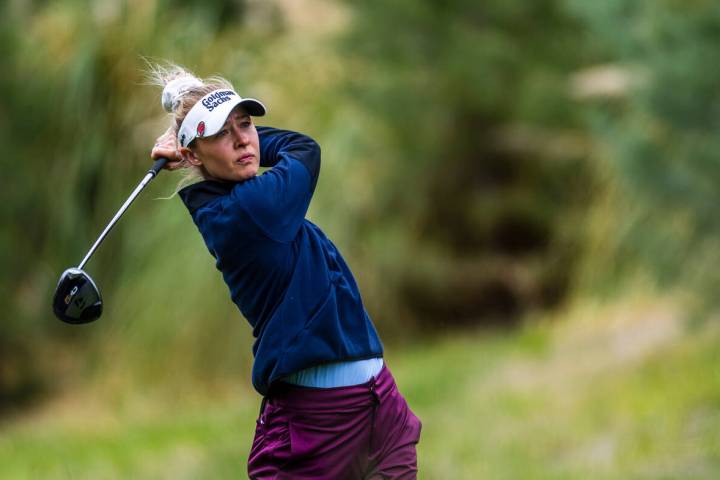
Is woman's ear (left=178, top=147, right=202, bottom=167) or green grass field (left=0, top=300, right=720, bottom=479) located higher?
green grass field (left=0, top=300, right=720, bottom=479)

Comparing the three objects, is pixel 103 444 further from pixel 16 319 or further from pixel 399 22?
pixel 399 22

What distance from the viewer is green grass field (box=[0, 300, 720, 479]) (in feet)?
22.2

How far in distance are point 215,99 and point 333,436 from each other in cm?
105

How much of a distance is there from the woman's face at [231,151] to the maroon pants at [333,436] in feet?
2.15

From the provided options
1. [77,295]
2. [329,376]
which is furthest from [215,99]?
[329,376]

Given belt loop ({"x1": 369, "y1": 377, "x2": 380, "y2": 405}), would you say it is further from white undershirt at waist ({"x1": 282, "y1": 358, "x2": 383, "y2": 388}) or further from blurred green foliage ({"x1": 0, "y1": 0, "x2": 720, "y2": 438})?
blurred green foliage ({"x1": 0, "y1": 0, "x2": 720, "y2": 438})

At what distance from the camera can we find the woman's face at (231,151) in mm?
3576

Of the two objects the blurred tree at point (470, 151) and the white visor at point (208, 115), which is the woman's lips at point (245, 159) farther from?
the blurred tree at point (470, 151)

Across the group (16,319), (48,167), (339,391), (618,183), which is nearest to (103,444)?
(16,319)

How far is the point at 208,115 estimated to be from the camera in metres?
3.53

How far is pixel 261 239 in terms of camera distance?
349cm

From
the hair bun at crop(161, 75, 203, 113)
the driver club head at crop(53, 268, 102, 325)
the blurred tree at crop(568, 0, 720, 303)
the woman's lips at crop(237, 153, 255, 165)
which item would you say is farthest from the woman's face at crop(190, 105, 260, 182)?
the blurred tree at crop(568, 0, 720, 303)

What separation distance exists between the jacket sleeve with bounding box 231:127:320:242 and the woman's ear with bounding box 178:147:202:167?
0.19m

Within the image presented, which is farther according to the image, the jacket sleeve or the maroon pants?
the maroon pants
